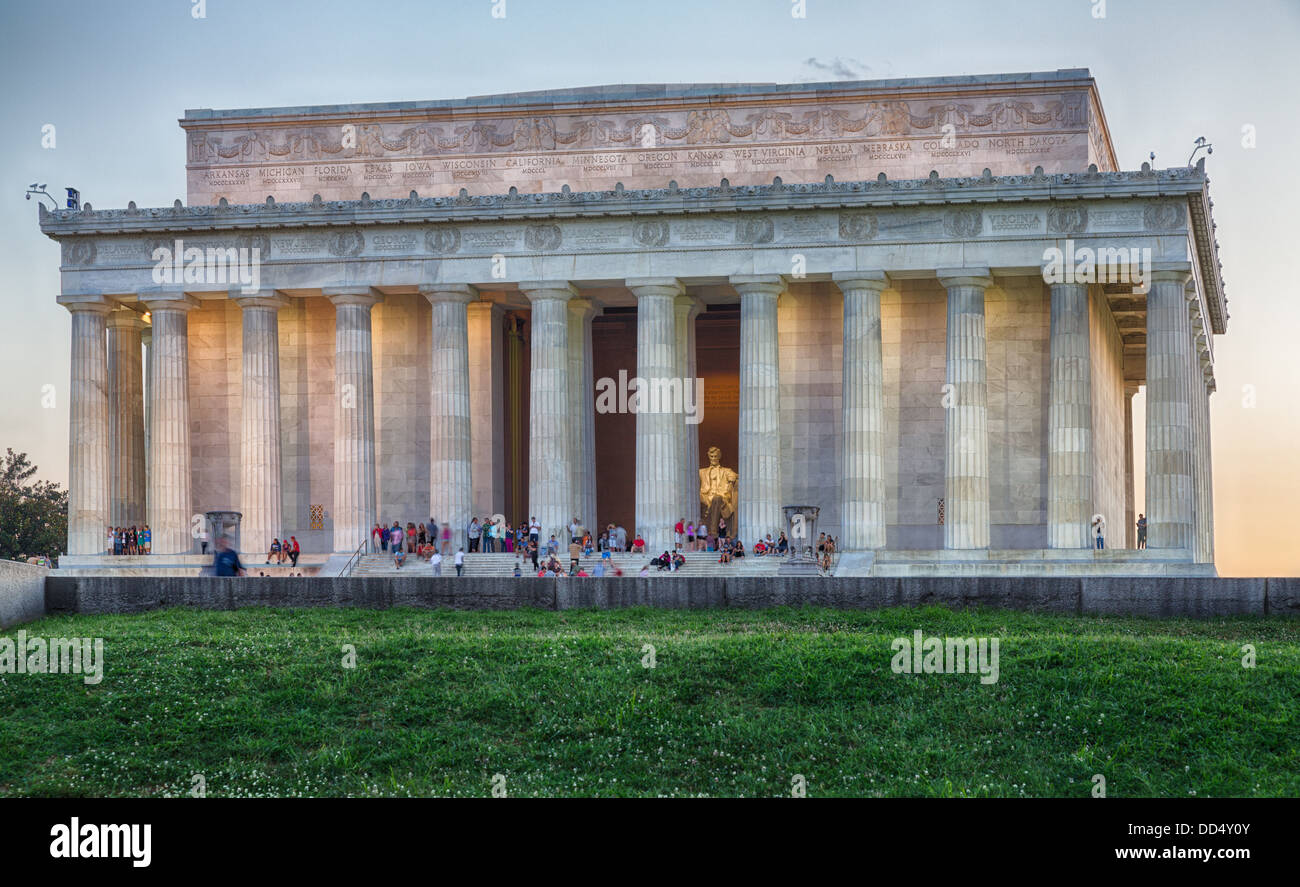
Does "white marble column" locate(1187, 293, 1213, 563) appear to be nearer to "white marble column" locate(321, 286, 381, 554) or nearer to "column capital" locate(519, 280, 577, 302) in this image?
"column capital" locate(519, 280, 577, 302)

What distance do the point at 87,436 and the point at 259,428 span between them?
5766 millimetres

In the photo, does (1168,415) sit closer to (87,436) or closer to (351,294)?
(351,294)

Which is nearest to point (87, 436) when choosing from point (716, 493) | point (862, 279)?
point (716, 493)

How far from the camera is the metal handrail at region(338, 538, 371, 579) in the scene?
177 feet

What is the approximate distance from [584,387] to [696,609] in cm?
2350

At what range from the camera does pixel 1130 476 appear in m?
72.9

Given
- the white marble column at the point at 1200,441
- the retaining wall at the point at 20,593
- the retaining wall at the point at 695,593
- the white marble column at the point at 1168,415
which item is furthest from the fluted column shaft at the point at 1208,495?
the retaining wall at the point at 20,593

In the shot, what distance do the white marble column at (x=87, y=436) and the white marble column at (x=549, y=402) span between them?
1408 cm

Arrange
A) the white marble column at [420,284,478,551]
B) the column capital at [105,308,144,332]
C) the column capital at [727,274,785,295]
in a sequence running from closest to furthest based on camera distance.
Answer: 1. the column capital at [727,274,785,295]
2. the white marble column at [420,284,478,551]
3. the column capital at [105,308,144,332]

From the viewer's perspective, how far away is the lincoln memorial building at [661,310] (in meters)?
53.1

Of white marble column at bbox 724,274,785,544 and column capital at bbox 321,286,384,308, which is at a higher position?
column capital at bbox 321,286,384,308

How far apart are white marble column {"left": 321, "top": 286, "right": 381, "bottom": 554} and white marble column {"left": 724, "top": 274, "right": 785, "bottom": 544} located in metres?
11.8

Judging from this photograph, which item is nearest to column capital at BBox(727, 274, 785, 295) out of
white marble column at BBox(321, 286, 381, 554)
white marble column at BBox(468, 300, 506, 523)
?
white marble column at BBox(468, 300, 506, 523)

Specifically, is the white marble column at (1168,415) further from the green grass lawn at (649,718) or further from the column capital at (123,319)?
the column capital at (123,319)
